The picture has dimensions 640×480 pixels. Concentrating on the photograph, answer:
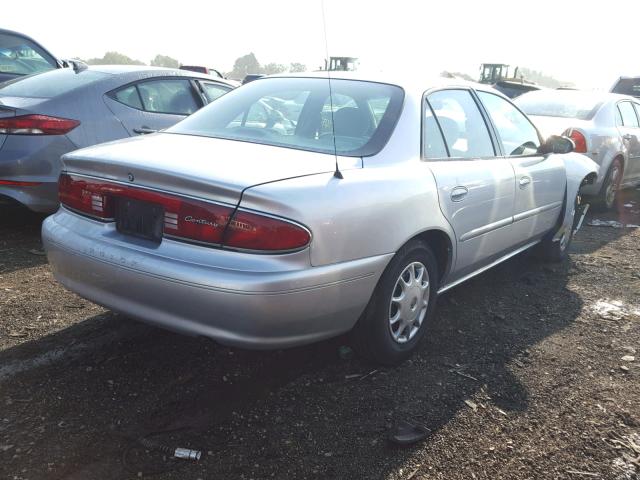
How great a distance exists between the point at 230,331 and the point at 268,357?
0.83 meters

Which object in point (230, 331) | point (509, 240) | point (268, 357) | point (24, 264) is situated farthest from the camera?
point (24, 264)

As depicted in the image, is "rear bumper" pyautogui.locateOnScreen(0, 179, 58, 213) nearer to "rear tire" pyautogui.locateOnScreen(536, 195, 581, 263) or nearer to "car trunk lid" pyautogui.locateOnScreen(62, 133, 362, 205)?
"car trunk lid" pyautogui.locateOnScreen(62, 133, 362, 205)

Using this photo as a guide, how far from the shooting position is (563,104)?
25.1 feet

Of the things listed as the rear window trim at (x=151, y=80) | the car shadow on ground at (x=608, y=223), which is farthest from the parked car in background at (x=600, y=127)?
the rear window trim at (x=151, y=80)

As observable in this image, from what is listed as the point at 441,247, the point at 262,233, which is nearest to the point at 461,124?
the point at 441,247

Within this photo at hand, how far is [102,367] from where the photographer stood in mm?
2945

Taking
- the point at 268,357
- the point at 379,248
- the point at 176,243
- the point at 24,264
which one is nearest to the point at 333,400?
the point at 268,357

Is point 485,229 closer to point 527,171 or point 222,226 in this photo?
point 527,171

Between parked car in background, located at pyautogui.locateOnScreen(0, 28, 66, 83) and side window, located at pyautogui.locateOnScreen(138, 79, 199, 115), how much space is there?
105 inches

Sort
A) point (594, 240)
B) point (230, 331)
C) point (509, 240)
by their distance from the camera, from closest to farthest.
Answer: point (230, 331) → point (509, 240) → point (594, 240)

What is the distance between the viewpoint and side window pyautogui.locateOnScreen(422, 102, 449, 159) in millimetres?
3191

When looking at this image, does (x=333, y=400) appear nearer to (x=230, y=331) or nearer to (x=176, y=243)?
(x=230, y=331)

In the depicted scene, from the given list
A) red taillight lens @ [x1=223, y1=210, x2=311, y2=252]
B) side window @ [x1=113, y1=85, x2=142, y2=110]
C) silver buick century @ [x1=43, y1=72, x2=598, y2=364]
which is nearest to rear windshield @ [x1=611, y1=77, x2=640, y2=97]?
silver buick century @ [x1=43, y1=72, x2=598, y2=364]

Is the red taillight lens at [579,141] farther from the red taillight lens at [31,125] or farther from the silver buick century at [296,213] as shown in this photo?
the red taillight lens at [31,125]
